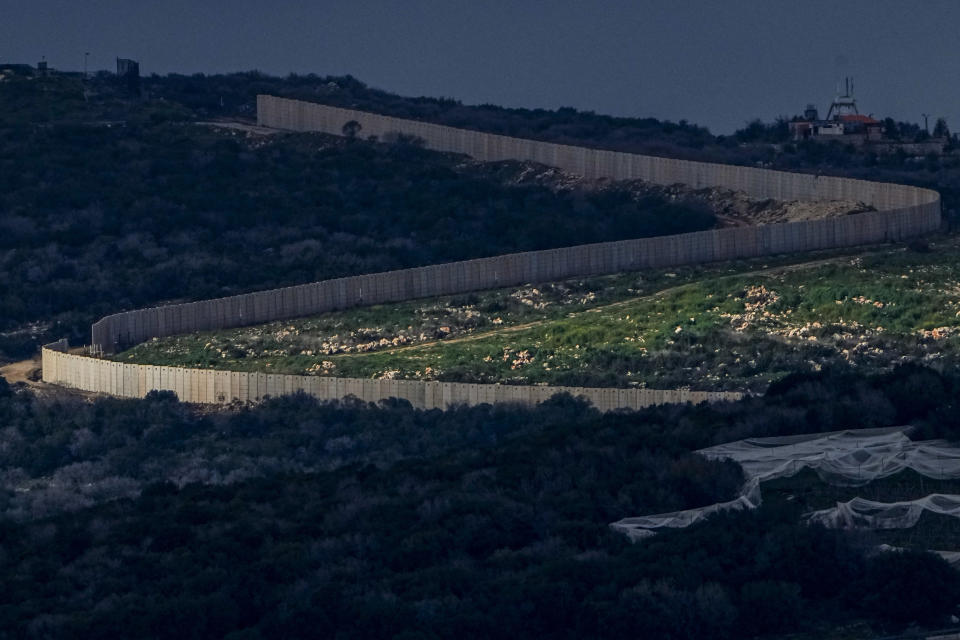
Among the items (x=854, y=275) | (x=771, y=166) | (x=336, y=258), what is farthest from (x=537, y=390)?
(x=771, y=166)

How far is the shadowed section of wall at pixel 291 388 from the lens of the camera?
60594 mm

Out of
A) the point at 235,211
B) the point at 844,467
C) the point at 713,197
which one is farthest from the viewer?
the point at 235,211

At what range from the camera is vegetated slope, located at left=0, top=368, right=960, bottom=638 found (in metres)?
36.7

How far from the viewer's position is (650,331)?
230ft

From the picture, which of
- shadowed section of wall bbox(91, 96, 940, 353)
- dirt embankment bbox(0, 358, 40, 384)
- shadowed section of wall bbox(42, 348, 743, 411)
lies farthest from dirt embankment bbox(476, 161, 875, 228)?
shadowed section of wall bbox(42, 348, 743, 411)

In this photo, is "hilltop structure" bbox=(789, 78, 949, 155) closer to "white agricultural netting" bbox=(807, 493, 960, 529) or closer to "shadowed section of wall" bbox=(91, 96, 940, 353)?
"shadowed section of wall" bbox=(91, 96, 940, 353)

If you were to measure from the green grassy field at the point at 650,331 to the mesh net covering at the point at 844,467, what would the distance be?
14.0 meters

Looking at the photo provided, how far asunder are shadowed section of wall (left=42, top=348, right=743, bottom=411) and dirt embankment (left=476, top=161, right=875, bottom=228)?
24.4m

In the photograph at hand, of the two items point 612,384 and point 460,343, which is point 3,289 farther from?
point 612,384

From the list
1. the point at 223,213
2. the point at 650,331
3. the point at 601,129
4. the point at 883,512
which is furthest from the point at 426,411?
the point at 601,129

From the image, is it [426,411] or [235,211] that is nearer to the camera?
[426,411]

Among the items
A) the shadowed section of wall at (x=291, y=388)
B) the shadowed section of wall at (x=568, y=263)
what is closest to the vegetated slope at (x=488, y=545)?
the shadowed section of wall at (x=291, y=388)

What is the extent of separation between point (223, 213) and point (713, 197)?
17.3m

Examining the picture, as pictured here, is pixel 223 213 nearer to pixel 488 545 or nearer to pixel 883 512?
pixel 488 545
